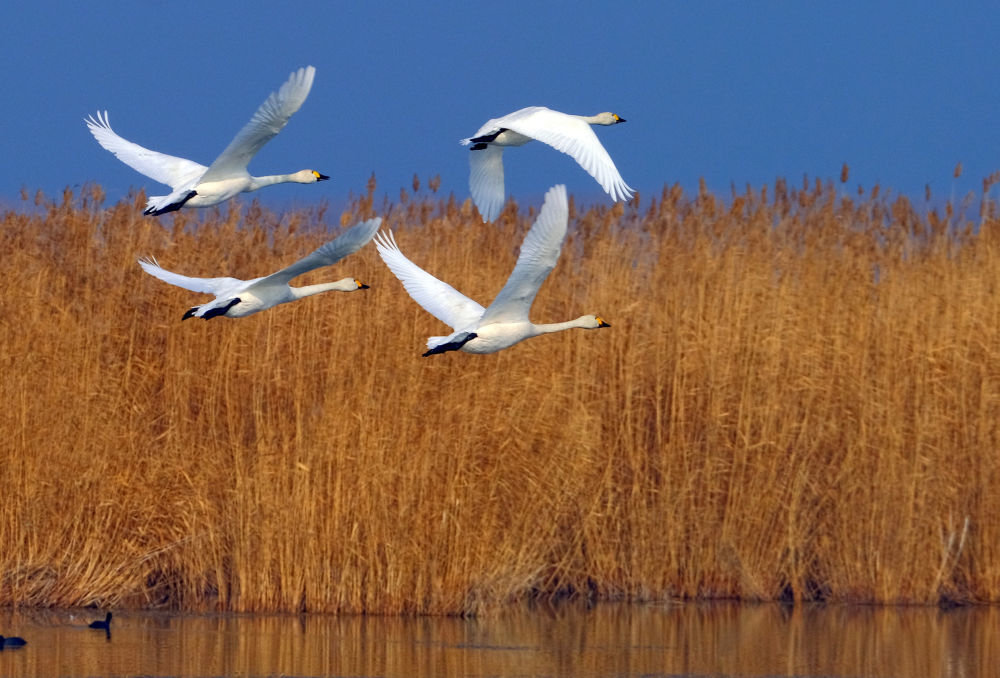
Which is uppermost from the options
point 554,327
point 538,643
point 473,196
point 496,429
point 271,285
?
point 473,196

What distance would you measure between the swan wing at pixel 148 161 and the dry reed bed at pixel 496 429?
1311 millimetres

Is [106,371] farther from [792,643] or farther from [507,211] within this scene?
[792,643]

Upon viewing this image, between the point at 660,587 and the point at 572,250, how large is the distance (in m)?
2.91

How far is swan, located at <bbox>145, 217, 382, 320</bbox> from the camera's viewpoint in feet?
27.0

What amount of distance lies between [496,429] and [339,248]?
3.15 m

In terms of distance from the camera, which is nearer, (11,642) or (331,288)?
(331,288)

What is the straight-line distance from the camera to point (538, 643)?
1055 cm

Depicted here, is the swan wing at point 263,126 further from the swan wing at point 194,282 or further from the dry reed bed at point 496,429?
the dry reed bed at point 496,429

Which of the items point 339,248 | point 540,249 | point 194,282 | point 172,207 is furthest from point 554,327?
point 172,207

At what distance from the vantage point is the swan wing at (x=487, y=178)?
32.5 ft

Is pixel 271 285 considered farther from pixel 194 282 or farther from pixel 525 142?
pixel 525 142

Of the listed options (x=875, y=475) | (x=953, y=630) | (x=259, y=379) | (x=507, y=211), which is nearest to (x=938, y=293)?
(x=875, y=475)

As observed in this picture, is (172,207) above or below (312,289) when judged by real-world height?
above

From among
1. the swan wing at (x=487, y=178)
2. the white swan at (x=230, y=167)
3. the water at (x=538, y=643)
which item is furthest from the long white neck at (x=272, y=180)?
the water at (x=538, y=643)
